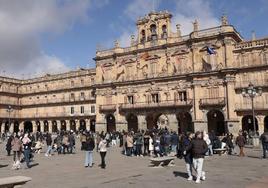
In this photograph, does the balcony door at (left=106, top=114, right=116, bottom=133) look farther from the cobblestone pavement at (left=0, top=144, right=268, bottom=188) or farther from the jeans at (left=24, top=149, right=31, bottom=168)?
the cobblestone pavement at (left=0, top=144, right=268, bottom=188)

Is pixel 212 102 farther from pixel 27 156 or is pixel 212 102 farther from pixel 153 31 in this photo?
pixel 27 156

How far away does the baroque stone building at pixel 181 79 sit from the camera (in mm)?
38891

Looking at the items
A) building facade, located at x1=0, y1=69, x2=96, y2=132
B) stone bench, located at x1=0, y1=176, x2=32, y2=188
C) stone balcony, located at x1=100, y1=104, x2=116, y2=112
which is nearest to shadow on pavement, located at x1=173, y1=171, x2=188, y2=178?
stone bench, located at x1=0, y1=176, x2=32, y2=188

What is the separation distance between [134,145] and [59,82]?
45443 millimetres

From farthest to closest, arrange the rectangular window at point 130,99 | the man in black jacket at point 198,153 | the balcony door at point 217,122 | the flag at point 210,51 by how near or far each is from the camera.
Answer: the rectangular window at point 130,99
the balcony door at point 217,122
the flag at point 210,51
the man in black jacket at point 198,153

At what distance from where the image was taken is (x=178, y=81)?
4319cm

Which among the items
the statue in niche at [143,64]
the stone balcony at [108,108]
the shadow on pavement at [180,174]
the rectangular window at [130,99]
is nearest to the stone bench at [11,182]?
the shadow on pavement at [180,174]

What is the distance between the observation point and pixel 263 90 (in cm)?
3759

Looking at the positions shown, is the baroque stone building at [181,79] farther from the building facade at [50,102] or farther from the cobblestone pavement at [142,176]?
the cobblestone pavement at [142,176]

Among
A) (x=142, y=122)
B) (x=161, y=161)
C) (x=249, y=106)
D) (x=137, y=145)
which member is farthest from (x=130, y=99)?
(x=161, y=161)

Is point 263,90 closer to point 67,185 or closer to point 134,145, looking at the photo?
point 134,145

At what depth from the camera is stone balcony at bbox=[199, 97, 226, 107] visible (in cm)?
3918

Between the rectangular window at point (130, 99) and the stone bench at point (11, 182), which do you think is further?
the rectangular window at point (130, 99)

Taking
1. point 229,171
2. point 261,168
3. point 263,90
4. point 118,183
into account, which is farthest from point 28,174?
point 263,90
